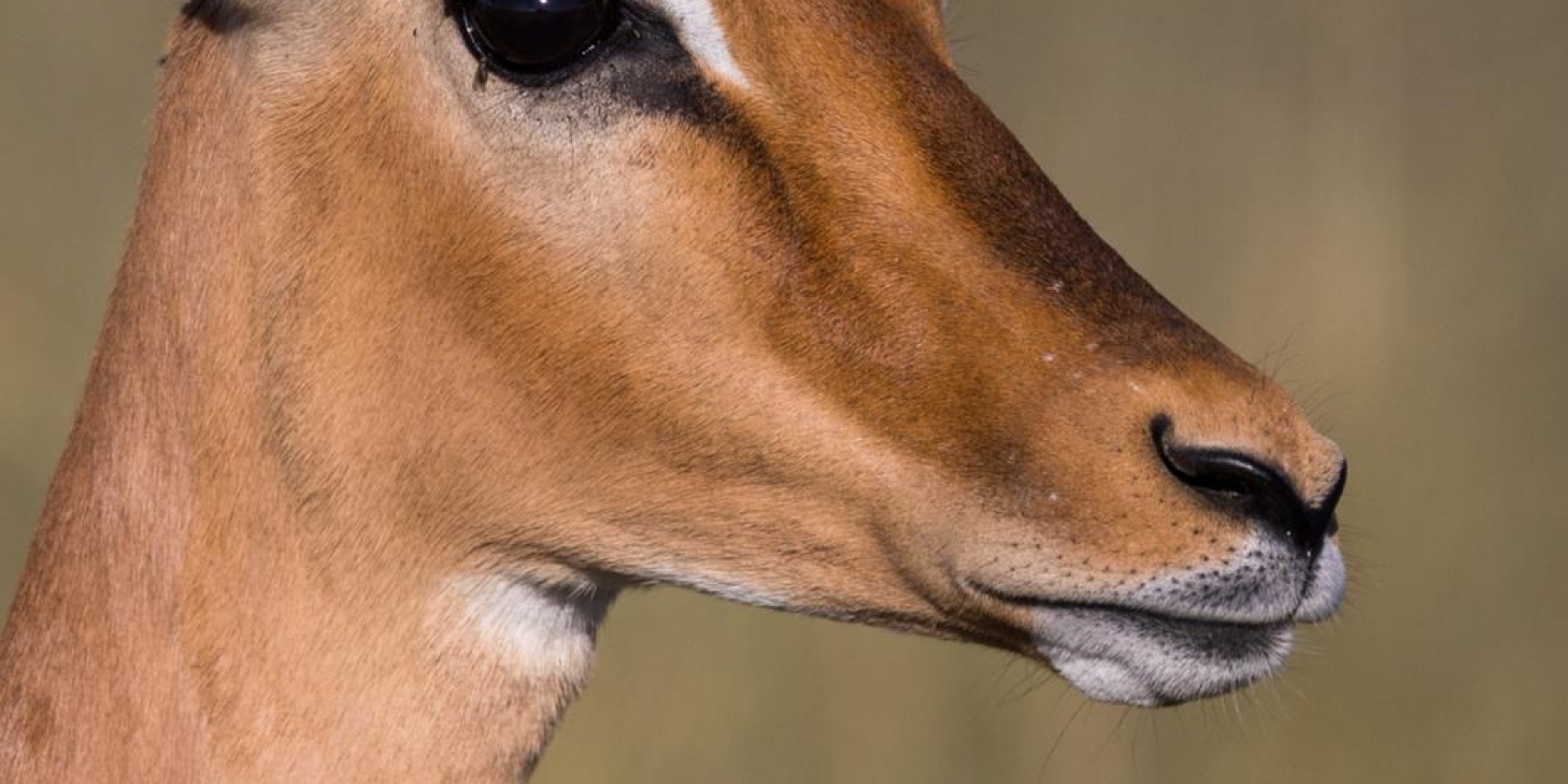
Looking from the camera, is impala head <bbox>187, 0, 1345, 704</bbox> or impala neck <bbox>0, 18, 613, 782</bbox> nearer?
impala head <bbox>187, 0, 1345, 704</bbox>

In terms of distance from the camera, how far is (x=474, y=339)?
368cm

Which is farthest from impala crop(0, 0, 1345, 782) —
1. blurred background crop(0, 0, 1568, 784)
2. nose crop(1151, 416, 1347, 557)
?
blurred background crop(0, 0, 1568, 784)

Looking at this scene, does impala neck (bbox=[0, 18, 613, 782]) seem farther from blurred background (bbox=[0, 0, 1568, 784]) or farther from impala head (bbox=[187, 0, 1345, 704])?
blurred background (bbox=[0, 0, 1568, 784])

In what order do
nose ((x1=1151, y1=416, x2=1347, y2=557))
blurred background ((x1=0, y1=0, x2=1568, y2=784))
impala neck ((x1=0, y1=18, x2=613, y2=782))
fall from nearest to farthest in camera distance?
nose ((x1=1151, y1=416, x2=1347, y2=557)), impala neck ((x1=0, y1=18, x2=613, y2=782)), blurred background ((x1=0, y1=0, x2=1568, y2=784))

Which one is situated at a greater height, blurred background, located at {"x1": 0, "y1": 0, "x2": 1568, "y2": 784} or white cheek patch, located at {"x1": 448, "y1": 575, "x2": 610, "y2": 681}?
white cheek patch, located at {"x1": 448, "y1": 575, "x2": 610, "y2": 681}

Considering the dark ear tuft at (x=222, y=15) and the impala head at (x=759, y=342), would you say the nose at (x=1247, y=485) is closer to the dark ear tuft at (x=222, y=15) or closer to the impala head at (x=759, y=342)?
the impala head at (x=759, y=342)

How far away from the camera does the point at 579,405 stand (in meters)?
3.67

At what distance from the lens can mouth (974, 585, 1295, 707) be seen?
11.4 feet

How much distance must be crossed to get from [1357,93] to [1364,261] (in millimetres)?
860

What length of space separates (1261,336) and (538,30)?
6391 mm

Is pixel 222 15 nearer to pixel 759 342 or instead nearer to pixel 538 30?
pixel 538 30

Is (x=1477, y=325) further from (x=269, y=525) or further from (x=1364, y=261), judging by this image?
(x=269, y=525)

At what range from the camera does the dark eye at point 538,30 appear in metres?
3.58

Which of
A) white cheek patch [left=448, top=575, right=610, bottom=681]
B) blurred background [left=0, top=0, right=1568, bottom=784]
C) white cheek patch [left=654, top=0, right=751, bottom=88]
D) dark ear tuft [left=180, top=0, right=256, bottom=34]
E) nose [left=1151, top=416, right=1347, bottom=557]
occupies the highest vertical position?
white cheek patch [left=654, top=0, right=751, bottom=88]
